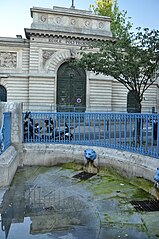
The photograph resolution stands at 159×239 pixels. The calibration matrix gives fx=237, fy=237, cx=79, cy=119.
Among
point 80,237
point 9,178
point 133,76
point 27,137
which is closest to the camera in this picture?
point 80,237

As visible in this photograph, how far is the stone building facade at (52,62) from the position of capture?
2181cm

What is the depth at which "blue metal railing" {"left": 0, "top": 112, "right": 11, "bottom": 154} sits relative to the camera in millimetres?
6402

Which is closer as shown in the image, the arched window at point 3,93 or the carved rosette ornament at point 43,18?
the carved rosette ornament at point 43,18

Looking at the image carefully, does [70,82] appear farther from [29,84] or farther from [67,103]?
[29,84]

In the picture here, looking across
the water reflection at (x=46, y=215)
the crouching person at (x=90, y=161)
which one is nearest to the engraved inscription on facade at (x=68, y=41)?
the crouching person at (x=90, y=161)

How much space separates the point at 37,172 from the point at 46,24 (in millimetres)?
17888

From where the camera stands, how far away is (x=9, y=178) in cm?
601

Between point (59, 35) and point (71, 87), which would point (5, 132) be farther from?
point (59, 35)

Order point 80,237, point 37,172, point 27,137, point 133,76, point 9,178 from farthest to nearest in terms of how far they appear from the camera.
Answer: point 133,76 < point 27,137 < point 37,172 < point 9,178 < point 80,237

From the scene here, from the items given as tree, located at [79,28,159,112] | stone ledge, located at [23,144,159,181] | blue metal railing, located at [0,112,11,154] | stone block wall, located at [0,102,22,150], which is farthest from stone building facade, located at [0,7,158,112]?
blue metal railing, located at [0,112,11,154]

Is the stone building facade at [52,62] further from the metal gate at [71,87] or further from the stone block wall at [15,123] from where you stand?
the stone block wall at [15,123]

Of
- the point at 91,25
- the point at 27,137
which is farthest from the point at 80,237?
the point at 91,25

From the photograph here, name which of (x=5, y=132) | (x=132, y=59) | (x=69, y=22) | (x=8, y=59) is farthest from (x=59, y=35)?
(x=5, y=132)

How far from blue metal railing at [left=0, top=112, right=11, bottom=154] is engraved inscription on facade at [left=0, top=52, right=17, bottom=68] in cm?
1600
